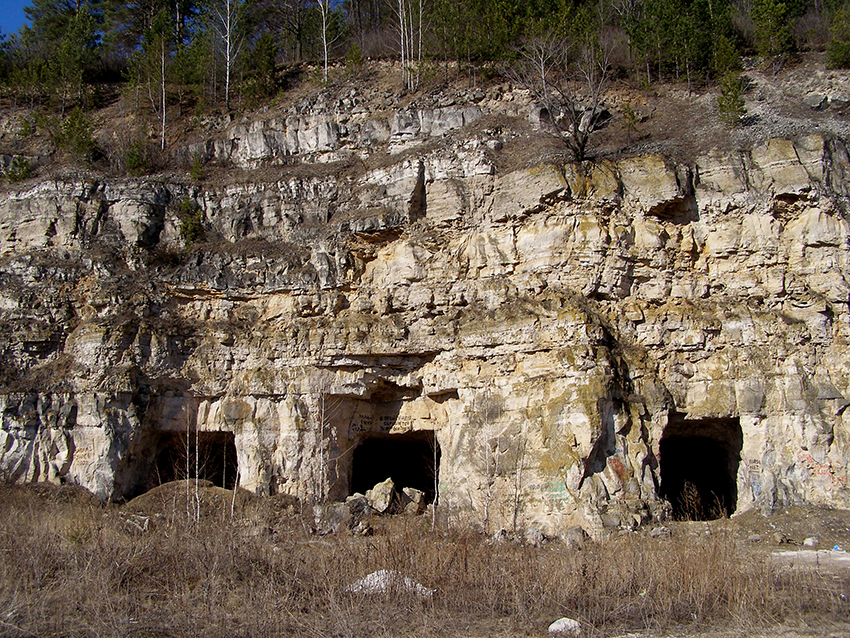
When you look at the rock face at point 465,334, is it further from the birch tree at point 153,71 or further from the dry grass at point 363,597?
the birch tree at point 153,71

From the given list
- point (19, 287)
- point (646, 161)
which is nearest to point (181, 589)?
point (19, 287)

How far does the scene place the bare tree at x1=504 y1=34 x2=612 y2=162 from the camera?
20.0 m

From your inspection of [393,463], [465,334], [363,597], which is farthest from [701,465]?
[363,597]

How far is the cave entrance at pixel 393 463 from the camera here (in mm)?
20453

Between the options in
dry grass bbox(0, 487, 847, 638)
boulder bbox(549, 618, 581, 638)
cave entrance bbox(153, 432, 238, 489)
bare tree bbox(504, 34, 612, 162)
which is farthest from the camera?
bare tree bbox(504, 34, 612, 162)

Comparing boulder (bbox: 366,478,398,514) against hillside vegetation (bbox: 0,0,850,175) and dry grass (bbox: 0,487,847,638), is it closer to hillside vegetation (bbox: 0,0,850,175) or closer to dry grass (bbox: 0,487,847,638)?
dry grass (bbox: 0,487,847,638)

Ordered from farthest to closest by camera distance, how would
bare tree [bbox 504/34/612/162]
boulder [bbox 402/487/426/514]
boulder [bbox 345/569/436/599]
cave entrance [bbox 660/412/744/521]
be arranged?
1. bare tree [bbox 504/34/612/162]
2. boulder [bbox 402/487/426/514]
3. cave entrance [bbox 660/412/744/521]
4. boulder [bbox 345/569/436/599]

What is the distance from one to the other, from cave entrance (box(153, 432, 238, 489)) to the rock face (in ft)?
0.33

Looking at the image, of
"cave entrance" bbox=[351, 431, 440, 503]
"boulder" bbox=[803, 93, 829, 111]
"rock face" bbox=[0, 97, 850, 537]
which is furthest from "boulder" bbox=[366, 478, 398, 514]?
"boulder" bbox=[803, 93, 829, 111]

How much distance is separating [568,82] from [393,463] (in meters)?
15.4

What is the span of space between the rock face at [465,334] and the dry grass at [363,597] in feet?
12.6

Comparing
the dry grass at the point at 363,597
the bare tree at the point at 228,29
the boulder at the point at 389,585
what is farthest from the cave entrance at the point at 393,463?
the bare tree at the point at 228,29

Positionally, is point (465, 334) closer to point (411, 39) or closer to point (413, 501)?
Result: point (413, 501)

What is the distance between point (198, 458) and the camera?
1891cm
